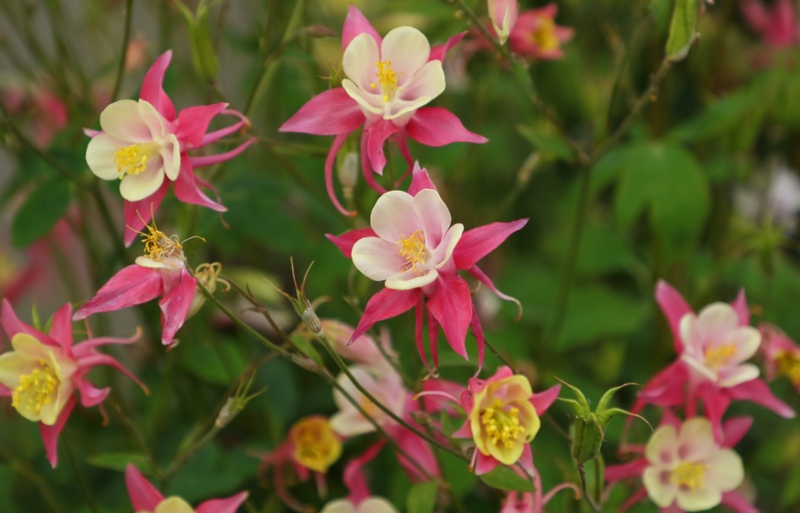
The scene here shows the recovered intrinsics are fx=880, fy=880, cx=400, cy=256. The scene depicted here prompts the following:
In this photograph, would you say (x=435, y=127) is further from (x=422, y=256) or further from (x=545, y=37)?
(x=545, y=37)

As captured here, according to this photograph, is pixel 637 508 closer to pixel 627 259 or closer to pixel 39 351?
pixel 627 259

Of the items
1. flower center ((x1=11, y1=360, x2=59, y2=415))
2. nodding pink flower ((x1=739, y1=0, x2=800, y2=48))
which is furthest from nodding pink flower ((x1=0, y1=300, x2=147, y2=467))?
nodding pink flower ((x1=739, y1=0, x2=800, y2=48))

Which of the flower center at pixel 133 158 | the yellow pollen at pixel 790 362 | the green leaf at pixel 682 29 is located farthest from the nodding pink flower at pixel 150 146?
the yellow pollen at pixel 790 362

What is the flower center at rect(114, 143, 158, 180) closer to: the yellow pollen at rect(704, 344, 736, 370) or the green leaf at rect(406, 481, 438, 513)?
the green leaf at rect(406, 481, 438, 513)

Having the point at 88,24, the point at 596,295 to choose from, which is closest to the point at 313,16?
the point at 88,24

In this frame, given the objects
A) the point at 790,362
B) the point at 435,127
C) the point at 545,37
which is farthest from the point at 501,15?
the point at 790,362
